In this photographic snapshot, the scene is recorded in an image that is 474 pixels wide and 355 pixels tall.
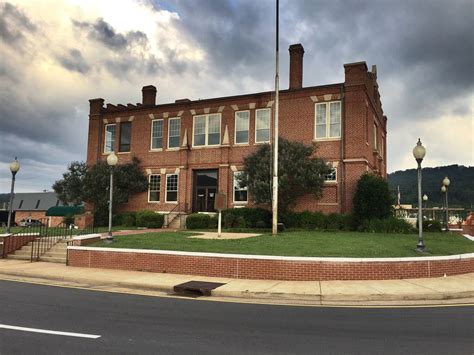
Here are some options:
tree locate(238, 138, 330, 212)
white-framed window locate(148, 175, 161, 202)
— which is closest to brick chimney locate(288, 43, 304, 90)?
tree locate(238, 138, 330, 212)

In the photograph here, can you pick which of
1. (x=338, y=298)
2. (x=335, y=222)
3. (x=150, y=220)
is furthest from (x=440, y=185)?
(x=338, y=298)

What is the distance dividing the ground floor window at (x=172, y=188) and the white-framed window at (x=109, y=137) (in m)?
6.85

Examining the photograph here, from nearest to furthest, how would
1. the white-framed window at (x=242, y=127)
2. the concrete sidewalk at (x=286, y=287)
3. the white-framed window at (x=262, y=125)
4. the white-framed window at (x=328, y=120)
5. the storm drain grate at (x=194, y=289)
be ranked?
the concrete sidewalk at (x=286, y=287) → the storm drain grate at (x=194, y=289) → the white-framed window at (x=328, y=120) → the white-framed window at (x=262, y=125) → the white-framed window at (x=242, y=127)

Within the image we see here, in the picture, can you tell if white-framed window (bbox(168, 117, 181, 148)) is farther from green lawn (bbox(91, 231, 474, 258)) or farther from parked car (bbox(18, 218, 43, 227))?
green lawn (bbox(91, 231, 474, 258))

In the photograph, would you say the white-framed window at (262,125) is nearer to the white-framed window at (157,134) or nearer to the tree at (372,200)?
the tree at (372,200)

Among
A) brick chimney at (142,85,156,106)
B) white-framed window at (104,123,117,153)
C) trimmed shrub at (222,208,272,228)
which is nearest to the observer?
trimmed shrub at (222,208,272,228)

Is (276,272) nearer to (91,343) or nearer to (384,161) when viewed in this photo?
(91,343)

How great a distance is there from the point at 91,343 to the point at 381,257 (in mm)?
9834

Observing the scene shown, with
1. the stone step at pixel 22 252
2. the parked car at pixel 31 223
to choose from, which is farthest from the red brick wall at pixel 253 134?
the stone step at pixel 22 252

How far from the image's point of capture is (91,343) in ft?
20.8

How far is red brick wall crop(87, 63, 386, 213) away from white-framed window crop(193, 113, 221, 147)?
15.7 inches

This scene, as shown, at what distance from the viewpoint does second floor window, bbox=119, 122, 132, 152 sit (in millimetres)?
35750

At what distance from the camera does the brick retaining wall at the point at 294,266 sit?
12492 millimetres

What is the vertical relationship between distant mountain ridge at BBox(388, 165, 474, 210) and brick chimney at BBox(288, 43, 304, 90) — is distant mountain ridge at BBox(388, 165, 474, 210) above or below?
below
